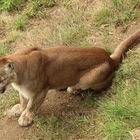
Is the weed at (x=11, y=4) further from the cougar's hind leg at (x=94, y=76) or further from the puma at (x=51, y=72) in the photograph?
the cougar's hind leg at (x=94, y=76)

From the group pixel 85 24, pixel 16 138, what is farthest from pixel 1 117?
pixel 85 24

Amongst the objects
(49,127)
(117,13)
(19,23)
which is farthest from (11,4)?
(49,127)

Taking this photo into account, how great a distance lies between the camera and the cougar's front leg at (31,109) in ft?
19.0

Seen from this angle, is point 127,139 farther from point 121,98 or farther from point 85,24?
point 85,24

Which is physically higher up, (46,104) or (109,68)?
(109,68)

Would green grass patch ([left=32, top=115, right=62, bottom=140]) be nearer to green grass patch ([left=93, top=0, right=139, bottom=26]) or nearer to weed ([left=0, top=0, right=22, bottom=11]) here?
green grass patch ([left=93, top=0, right=139, bottom=26])

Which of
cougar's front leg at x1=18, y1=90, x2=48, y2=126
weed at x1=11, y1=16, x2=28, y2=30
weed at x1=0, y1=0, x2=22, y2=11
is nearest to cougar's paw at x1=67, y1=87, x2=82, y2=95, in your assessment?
cougar's front leg at x1=18, y1=90, x2=48, y2=126

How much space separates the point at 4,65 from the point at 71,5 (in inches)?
102

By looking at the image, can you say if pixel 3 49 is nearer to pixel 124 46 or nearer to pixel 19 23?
pixel 19 23

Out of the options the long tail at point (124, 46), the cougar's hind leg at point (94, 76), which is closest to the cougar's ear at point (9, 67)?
the cougar's hind leg at point (94, 76)

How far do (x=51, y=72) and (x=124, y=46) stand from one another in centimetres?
105

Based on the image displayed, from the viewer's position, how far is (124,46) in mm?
6141

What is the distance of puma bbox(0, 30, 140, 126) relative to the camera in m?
5.63

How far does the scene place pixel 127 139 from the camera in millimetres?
A: 4672
